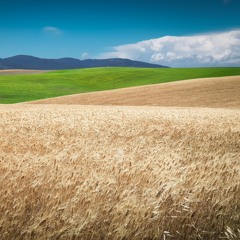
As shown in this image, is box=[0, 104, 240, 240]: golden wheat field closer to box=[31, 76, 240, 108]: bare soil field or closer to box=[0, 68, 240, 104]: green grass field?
box=[31, 76, 240, 108]: bare soil field

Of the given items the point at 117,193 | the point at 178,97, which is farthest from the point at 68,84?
the point at 117,193

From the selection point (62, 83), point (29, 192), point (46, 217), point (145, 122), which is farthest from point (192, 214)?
point (62, 83)

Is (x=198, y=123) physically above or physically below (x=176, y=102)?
above

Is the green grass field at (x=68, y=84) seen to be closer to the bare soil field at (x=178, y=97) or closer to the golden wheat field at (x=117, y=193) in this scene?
the bare soil field at (x=178, y=97)

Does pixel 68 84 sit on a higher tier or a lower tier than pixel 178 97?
lower

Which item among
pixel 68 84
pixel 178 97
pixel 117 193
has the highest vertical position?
pixel 117 193

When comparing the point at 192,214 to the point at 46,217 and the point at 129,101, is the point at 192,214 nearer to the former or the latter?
the point at 46,217

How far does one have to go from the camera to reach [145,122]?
34.9ft

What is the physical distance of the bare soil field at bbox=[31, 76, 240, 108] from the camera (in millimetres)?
28219

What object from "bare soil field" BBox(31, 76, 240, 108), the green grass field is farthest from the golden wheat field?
the green grass field

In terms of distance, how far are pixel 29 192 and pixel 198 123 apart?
6.68 metres

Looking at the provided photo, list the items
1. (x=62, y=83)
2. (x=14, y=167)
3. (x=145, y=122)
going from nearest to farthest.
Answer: (x=14, y=167) < (x=145, y=122) < (x=62, y=83)

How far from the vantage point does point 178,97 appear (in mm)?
31328

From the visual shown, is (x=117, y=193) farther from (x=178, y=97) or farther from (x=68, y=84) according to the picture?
(x=68, y=84)
